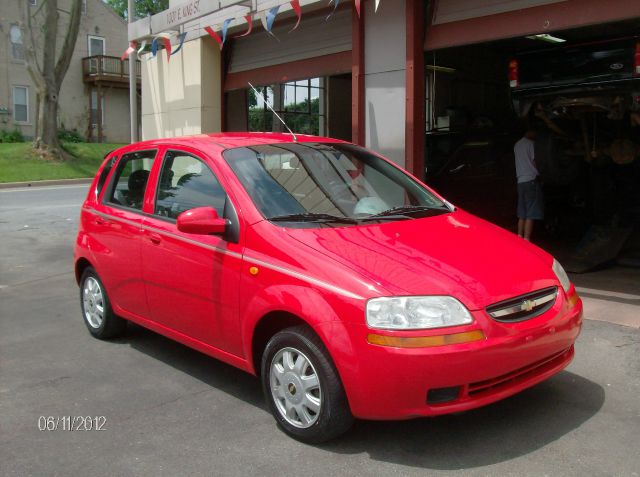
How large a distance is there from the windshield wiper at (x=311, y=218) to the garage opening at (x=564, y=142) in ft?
14.4

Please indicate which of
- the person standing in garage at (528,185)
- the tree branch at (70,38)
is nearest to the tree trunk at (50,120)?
the tree branch at (70,38)

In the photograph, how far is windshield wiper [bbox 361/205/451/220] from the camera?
4328mm

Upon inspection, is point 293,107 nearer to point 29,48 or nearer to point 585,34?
point 585,34

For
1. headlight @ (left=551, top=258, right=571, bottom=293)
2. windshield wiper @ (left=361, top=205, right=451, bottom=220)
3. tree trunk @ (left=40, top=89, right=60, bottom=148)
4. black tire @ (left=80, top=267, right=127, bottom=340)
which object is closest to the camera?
headlight @ (left=551, top=258, right=571, bottom=293)

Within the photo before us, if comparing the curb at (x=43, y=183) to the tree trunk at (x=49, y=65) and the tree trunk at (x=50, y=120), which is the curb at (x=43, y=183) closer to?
the tree trunk at (x=49, y=65)

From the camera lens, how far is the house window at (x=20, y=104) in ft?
110

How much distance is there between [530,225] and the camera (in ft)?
30.3

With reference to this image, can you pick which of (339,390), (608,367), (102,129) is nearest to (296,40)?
(608,367)

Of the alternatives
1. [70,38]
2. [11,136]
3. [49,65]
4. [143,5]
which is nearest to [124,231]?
[70,38]

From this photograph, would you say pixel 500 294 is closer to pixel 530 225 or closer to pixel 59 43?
pixel 530 225

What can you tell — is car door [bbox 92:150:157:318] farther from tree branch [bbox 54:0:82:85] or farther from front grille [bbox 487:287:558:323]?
tree branch [bbox 54:0:82:85]

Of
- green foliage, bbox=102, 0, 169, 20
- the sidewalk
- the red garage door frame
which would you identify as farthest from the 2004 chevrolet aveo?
green foliage, bbox=102, 0, 169, 20
